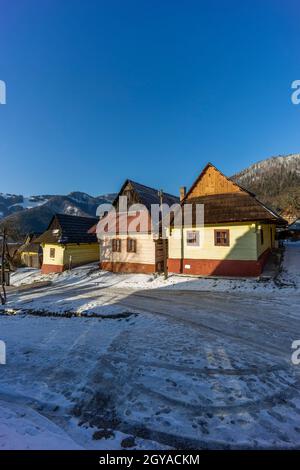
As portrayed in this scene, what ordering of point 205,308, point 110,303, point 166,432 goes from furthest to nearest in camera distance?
point 110,303 < point 205,308 < point 166,432

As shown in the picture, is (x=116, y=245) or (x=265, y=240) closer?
(x=265, y=240)

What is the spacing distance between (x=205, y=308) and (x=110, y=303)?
4747mm

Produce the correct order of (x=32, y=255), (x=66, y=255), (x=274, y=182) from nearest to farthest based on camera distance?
(x=66, y=255) < (x=32, y=255) < (x=274, y=182)

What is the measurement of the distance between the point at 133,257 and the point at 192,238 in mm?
5874

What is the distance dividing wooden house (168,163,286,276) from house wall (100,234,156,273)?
6.26ft

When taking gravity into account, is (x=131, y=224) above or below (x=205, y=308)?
above

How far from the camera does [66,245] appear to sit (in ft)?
79.4

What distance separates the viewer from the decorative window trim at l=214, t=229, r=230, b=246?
52.7ft

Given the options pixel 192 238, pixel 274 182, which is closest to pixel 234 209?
pixel 192 238

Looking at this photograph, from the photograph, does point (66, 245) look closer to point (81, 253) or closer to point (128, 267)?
point (81, 253)

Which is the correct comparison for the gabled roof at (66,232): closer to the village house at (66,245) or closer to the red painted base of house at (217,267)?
the village house at (66,245)
